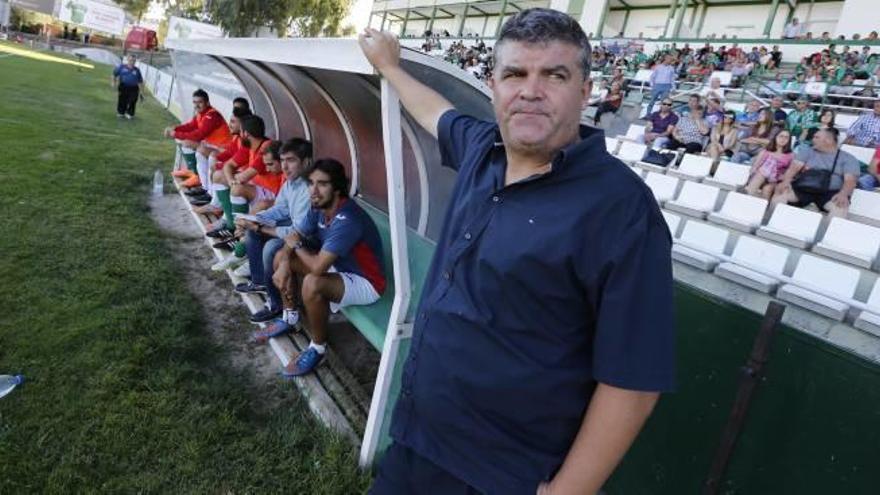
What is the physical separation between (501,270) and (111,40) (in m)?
67.4

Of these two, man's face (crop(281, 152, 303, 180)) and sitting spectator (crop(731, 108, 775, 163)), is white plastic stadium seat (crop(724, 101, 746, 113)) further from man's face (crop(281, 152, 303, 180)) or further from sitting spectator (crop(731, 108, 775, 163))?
man's face (crop(281, 152, 303, 180))

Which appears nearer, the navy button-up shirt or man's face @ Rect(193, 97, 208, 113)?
the navy button-up shirt

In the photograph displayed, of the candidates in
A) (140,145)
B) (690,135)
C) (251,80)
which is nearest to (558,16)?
(251,80)

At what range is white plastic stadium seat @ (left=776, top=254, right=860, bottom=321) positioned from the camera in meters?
4.35

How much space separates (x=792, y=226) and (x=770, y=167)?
138cm

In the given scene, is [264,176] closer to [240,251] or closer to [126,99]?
[240,251]

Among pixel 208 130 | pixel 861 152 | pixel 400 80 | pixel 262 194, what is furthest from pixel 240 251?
pixel 861 152

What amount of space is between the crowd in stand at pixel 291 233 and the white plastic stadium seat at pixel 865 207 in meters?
6.35

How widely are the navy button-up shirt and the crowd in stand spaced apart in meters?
2.06

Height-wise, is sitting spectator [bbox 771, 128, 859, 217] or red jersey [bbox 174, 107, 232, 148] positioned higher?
sitting spectator [bbox 771, 128, 859, 217]

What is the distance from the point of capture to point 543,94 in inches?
59.5

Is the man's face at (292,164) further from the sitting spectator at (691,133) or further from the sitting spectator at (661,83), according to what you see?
the sitting spectator at (661,83)

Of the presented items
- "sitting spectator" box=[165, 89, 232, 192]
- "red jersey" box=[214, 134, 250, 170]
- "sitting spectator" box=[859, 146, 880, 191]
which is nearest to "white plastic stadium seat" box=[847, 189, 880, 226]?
"sitting spectator" box=[859, 146, 880, 191]

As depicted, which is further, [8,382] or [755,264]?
[755,264]
